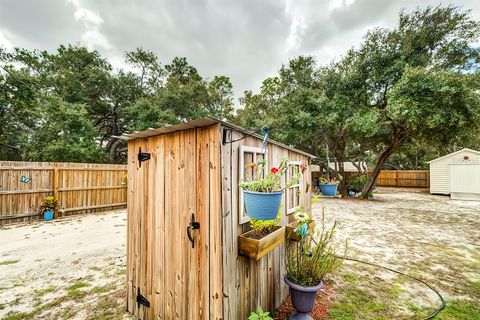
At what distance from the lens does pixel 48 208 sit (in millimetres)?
5734

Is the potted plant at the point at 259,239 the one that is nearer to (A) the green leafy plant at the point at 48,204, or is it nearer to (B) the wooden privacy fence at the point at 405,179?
(A) the green leafy plant at the point at 48,204

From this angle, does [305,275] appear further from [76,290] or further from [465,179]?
[465,179]

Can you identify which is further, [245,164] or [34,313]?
[34,313]

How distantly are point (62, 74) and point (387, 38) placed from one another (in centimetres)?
1610

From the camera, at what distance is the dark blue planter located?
1745 mm

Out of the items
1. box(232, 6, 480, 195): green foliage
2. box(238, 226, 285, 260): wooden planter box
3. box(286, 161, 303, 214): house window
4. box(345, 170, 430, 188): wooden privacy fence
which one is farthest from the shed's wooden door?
box(345, 170, 430, 188): wooden privacy fence

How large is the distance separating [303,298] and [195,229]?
3.85ft

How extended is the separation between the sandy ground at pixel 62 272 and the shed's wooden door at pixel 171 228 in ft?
1.96

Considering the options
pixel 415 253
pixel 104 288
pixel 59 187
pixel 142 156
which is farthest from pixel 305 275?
pixel 59 187

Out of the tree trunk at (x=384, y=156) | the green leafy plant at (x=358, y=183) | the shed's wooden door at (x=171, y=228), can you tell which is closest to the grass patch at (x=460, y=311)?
the shed's wooden door at (x=171, y=228)

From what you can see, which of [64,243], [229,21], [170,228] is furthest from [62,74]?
[170,228]

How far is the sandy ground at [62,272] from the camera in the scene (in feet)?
7.01

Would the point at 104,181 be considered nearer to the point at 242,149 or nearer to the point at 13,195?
the point at 13,195

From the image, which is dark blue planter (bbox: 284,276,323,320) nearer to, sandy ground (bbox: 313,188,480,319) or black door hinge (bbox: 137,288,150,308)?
sandy ground (bbox: 313,188,480,319)
